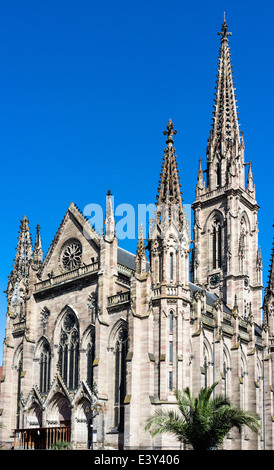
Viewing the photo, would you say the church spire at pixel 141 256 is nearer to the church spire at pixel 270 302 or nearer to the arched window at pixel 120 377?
the arched window at pixel 120 377

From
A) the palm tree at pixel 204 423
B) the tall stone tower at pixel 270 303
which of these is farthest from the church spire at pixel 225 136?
the palm tree at pixel 204 423

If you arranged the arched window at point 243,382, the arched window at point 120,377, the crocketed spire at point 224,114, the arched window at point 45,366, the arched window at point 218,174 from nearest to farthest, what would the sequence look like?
the arched window at point 120,377, the arched window at point 45,366, the arched window at point 243,382, the arched window at point 218,174, the crocketed spire at point 224,114

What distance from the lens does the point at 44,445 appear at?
51531 millimetres

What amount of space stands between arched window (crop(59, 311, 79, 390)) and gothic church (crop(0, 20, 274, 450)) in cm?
10

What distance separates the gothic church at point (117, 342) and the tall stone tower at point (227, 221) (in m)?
4.99

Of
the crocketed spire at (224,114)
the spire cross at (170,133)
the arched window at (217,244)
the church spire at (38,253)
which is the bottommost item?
the church spire at (38,253)

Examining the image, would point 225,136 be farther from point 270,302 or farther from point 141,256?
point 141,256

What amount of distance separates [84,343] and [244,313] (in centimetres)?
2598

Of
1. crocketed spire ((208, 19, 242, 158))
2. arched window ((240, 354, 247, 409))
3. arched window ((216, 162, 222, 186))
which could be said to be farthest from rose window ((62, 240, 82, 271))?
crocketed spire ((208, 19, 242, 158))

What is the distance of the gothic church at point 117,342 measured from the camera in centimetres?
4662

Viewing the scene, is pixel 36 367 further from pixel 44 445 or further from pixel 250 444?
pixel 250 444

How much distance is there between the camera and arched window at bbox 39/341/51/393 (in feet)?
180

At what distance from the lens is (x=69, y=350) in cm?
5353

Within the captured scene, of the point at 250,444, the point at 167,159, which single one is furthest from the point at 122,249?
the point at 250,444
